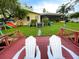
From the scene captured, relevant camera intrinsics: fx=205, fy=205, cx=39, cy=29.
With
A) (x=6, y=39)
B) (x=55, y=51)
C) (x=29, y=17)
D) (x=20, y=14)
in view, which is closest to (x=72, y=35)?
(x=6, y=39)

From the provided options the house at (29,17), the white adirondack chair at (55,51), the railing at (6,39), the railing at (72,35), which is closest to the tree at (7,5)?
the house at (29,17)

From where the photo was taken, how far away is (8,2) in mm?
27344

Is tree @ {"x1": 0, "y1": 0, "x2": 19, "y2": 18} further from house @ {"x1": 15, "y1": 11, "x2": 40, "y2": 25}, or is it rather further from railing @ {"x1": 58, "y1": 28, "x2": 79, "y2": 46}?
Answer: railing @ {"x1": 58, "y1": 28, "x2": 79, "y2": 46}

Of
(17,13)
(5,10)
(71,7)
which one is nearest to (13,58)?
(71,7)

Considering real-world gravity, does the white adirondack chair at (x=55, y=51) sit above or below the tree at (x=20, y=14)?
below

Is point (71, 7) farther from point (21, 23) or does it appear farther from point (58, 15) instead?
point (58, 15)

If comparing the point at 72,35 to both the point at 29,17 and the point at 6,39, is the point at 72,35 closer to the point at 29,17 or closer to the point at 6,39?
the point at 6,39

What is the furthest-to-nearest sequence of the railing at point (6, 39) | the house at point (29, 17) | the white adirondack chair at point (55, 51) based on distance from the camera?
1. the house at point (29, 17)
2. the railing at point (6, 39)
3. the white adirondack chair at point (55, 51)

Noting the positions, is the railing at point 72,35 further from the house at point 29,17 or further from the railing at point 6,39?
the house at point 29,17

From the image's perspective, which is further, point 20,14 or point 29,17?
point 29,17

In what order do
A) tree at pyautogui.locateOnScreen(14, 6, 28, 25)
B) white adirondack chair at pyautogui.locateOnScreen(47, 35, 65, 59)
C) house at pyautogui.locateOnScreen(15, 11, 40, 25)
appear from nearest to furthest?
white adirondack chair at pyautogui.locateOnScreen(47, 35, 65, 59) < tree at pyautogui.locateOnScreen(14, 6, 28, 25) < house at pyautogui.locateOnScreen(15, 11, 40, 25)

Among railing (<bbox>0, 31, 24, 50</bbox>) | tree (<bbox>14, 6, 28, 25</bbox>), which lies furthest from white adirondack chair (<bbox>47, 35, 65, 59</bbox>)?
tree (<bbox>14, 6, 28, 25</bbox>)

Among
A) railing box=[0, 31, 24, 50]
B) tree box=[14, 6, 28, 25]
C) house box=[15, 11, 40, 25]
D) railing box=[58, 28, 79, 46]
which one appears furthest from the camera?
house box=[15, 11, 40, 25]

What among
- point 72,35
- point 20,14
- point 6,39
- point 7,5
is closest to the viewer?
point 6,39
